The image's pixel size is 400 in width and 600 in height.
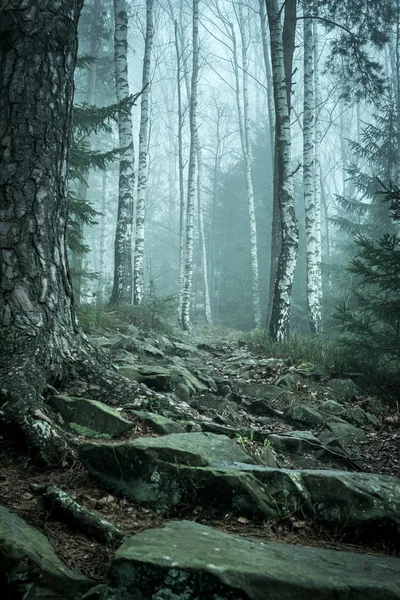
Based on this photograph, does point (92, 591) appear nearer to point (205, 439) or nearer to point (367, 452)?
point (205, 439)

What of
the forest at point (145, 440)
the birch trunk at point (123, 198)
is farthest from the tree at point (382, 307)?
the birch trunk at point (123, 198)

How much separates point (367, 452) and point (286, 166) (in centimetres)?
764

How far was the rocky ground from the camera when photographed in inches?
65.1

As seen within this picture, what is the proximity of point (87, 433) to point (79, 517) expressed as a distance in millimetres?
1011

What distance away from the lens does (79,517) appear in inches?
85.0

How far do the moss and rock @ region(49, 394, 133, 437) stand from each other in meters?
0.04

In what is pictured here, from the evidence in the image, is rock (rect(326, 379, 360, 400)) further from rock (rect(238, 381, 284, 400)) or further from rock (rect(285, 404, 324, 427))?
rock (rect(285, 404, 324, 427))

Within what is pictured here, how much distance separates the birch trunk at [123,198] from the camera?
11.9 m

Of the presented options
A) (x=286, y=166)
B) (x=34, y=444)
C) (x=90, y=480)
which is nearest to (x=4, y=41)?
(x=34, y=444)

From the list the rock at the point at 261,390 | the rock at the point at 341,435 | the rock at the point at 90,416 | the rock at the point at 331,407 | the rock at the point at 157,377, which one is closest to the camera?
the rock at the point at 90,416

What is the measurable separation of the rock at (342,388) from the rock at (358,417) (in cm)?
73

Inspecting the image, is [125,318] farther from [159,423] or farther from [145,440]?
[145,440]

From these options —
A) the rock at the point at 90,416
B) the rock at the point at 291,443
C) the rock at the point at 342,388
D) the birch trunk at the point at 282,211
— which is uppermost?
the birch trunk at the point at 282,211

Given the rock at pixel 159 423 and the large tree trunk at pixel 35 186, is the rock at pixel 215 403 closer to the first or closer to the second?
the rock at pixel 159 423
